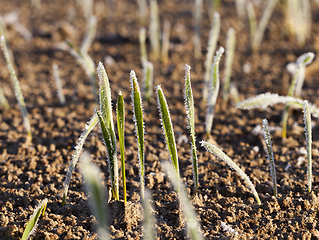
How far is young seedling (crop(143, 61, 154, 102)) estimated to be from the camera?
1.35 meters

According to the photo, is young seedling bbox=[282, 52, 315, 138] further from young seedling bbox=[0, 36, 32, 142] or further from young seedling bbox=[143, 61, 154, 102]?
young seedling bbox=[0, 36, 32, 142]

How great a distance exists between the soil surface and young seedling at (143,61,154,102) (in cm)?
6

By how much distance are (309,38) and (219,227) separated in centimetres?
180

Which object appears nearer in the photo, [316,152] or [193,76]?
[316,152]

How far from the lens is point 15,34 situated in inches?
89.5

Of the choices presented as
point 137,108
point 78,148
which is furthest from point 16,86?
point 137,108

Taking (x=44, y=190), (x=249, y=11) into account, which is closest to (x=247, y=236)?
(x=44, y=190)

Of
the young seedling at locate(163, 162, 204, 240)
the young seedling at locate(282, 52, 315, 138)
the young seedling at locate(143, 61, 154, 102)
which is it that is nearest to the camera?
the young seedling at locate(163, 162, 204, 240)

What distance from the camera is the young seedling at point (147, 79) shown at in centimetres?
135

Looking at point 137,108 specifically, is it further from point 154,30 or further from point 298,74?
point 154,30

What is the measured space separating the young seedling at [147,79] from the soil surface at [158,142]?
0.06 metres

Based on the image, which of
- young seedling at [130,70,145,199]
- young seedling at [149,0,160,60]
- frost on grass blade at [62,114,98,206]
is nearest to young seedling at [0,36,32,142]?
frost on grass blade at [62,114,98,206]

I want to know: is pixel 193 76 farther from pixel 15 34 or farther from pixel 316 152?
pixel 15 34

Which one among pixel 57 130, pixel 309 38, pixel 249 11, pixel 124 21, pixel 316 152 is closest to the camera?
pixel 316 152
